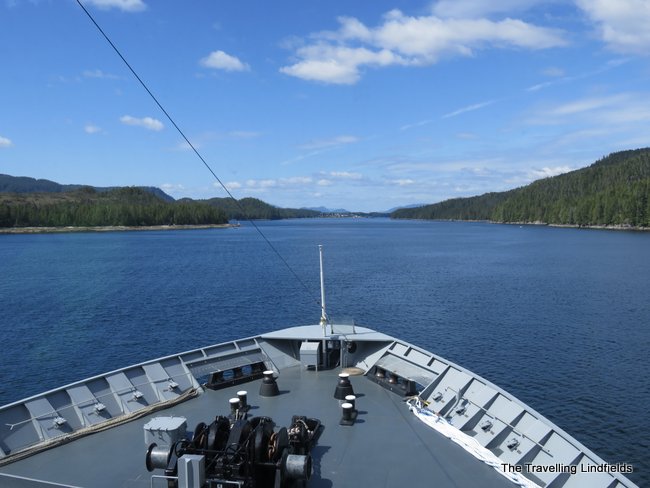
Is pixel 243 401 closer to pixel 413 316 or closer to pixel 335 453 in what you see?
pixel 335 453

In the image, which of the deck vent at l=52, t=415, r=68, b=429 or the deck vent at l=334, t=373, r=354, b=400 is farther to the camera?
the deck vent at l=334, t=373, r=354, b=400

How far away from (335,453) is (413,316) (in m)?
37.3

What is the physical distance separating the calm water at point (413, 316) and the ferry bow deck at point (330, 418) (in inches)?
436

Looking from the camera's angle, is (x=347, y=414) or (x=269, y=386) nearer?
(x=347, y=414)

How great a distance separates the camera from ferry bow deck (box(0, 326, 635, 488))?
988cm

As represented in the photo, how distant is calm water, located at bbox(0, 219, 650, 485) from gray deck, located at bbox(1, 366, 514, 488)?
1246 cm

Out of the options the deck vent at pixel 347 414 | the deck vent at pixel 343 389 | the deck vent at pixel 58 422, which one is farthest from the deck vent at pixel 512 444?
the deck vent at pixel 58 422

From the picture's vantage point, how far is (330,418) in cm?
1266

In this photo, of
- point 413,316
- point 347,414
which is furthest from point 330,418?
point 413,316

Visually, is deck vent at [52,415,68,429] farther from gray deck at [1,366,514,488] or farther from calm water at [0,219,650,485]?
calm water at [0,219,650,485]

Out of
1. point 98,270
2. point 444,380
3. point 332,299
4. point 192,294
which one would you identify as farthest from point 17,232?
point 444,380

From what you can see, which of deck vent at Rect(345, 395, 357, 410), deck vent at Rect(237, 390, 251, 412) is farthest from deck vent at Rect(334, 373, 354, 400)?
deck vent at Rect(237, 390, 251, 412)

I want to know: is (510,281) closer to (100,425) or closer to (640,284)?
(640,284)

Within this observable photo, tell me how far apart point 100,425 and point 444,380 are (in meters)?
8.96
